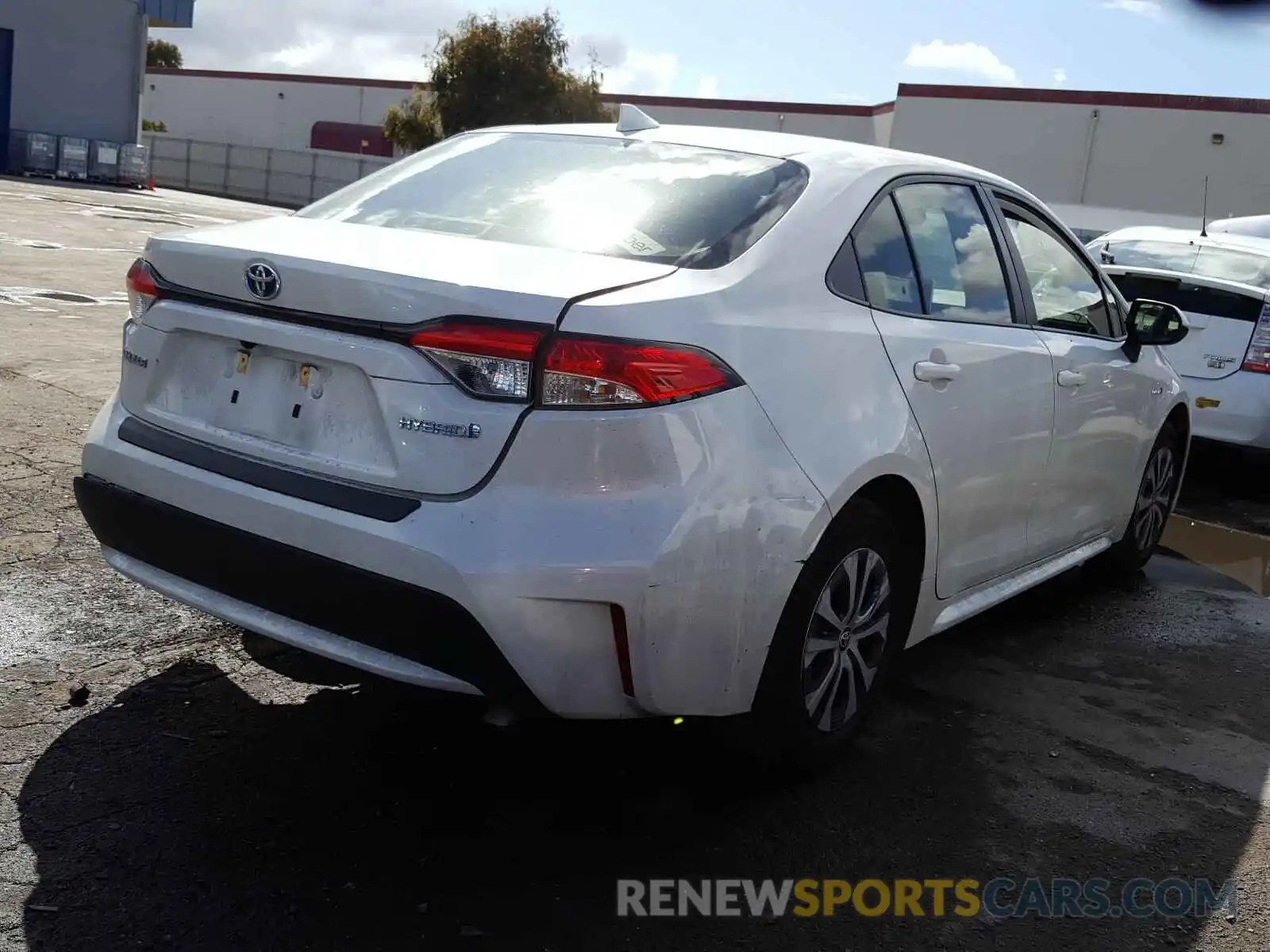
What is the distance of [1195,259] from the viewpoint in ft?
29.3

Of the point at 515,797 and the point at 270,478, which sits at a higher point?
the point at 270,478

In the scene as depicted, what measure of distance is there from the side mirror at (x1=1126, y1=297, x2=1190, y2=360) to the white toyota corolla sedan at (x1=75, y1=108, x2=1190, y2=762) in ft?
4.05

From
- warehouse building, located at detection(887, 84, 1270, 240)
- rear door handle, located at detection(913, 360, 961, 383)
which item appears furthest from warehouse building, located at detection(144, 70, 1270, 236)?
rear door handle, located at detection(913, 360, 961, 383)

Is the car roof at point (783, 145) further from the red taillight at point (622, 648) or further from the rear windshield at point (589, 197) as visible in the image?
the red taillight at point (622, 648)

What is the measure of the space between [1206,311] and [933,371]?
16.5ft

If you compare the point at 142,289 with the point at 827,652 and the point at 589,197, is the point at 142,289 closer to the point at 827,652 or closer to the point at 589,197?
the point at 589,197

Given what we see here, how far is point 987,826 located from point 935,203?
1.80 m

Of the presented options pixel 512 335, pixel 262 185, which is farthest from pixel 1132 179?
pixel 512 335

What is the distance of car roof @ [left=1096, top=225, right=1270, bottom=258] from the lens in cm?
905

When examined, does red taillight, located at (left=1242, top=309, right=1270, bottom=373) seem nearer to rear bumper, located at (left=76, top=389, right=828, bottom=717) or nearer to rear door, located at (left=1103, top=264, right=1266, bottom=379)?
rear door, located at (left=1103, top=264, right=1266, bottom=379)

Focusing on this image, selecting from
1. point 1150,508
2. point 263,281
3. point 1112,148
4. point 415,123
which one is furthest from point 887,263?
point 415,123

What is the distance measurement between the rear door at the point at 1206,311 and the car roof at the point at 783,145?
430 cm

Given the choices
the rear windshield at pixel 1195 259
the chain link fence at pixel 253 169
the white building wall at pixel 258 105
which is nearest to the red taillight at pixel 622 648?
the rear windshield at pixel 1195 259

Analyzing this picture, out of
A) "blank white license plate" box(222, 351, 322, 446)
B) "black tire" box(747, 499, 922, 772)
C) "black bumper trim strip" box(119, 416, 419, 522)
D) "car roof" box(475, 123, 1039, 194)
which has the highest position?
"car roof" box(475, 123, 1039, 194)
